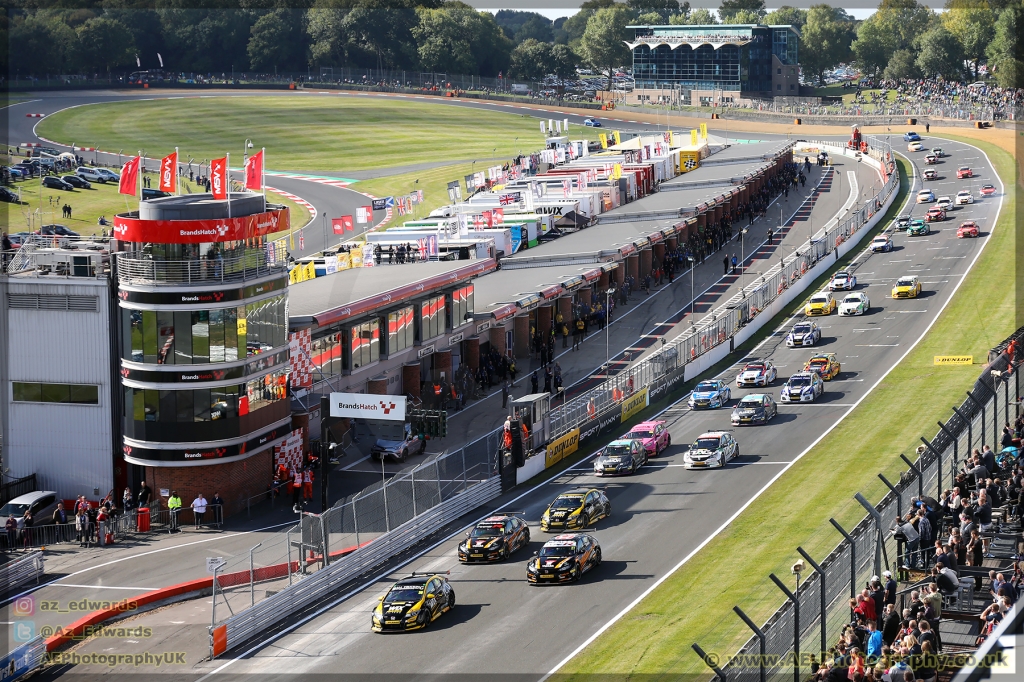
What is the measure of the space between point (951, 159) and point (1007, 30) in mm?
58045

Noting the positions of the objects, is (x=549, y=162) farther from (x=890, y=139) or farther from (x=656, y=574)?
(x=656, y=574)

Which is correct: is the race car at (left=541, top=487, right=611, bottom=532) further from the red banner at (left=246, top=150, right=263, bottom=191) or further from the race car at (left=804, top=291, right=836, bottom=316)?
the race car at (left=804, top=291, right=836, bottom=316)

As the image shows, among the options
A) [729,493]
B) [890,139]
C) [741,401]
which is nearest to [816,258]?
[741,401]

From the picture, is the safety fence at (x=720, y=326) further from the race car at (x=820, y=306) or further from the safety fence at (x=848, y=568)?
the safety fence at (x=848, y=568)

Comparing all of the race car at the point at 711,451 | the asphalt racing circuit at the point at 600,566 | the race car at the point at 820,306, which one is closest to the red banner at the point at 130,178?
the asphalt racing circuit at the point at 600,566

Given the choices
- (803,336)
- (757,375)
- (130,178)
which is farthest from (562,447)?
(803,336)

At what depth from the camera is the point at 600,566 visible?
135ft

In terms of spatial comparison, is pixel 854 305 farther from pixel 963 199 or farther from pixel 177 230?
pixel 177 230

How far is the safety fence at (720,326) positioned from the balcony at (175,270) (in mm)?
13561

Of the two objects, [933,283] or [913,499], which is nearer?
[913,499]

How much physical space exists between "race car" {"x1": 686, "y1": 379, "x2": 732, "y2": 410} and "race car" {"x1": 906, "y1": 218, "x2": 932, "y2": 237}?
43.2 meters

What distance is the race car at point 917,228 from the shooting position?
322 ft

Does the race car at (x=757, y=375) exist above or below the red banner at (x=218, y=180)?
below

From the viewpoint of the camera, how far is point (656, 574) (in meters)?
40.3
